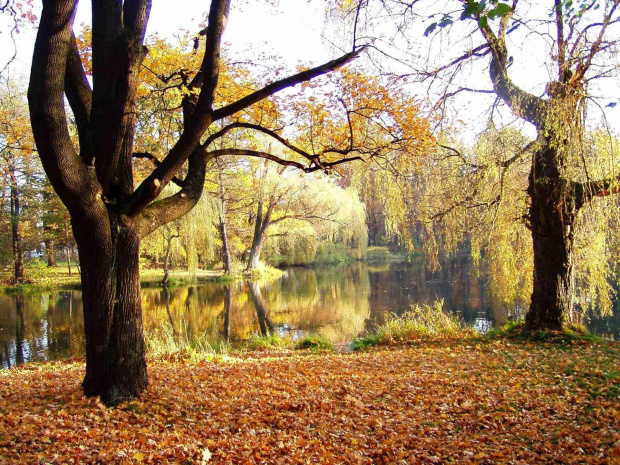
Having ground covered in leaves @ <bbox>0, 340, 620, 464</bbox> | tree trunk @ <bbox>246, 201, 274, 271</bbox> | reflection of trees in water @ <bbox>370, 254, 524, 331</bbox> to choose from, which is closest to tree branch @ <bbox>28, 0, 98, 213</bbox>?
ground covered in leaves @ <bbox>0, 340, 620, 464</bbox>

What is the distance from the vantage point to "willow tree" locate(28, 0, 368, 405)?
3.30 metres

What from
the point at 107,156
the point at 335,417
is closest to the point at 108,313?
the point at 107,156

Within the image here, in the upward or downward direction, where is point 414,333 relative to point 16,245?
downward

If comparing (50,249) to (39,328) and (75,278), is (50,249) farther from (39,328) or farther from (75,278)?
(39,328)

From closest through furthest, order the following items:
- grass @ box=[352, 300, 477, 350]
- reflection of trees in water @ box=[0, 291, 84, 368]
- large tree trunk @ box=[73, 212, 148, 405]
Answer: large tree trunk @ box=[73, 212, 148, 405] → grass @ box=[352, 300, 477, 350] → reflection of trees in water @ box=[0, 291, 84, 368]

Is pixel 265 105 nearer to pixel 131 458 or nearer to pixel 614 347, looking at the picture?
pixel 131 458

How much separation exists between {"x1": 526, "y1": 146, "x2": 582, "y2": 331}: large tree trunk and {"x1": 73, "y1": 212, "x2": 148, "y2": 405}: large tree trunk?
5.73 meters

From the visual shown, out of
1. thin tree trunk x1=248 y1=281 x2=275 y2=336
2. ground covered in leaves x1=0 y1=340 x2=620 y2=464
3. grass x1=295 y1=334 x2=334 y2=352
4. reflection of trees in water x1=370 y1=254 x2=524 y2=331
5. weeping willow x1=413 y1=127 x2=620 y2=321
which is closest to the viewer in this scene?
ground covered in leaves x1=0 y1=340 x2=620 y2=464

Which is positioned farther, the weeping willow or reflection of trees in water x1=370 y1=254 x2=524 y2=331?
reflection of trees in water x1=370 y1=254 x2=524 y2=331

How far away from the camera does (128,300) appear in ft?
12.2

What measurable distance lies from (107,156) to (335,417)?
289cm

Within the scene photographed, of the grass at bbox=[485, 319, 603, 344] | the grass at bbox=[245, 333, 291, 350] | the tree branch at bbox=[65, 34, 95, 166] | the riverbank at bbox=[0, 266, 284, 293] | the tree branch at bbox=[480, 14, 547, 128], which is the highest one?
the tree branch at bbox=[480, 14, 547, 128]

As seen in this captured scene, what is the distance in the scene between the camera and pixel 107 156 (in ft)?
12.1

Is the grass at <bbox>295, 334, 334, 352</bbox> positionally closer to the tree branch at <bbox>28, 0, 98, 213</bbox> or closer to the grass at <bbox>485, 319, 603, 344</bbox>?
the grass at <bbox>485, 319, 603, 344</bbox>
